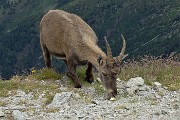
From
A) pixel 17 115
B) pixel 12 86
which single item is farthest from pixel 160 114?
pixel 12 86

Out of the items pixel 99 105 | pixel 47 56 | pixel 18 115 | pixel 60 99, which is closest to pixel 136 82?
pixel 99 105

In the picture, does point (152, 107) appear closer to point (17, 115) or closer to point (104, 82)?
point (104, 82)

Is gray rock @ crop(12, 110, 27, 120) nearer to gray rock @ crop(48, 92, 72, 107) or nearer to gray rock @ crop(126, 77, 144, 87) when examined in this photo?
gray rock @ crop(48, 92, 72, 107)

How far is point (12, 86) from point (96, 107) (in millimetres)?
4564

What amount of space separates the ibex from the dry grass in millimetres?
1910

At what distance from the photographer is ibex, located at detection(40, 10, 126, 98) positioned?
44.0ft

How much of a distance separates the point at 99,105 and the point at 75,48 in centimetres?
391

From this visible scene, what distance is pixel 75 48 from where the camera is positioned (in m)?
15.6

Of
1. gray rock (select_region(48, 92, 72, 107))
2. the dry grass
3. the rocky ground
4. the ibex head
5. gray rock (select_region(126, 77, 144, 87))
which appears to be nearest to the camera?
the rocky ground

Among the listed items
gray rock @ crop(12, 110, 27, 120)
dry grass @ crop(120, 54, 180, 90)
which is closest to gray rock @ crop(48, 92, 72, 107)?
gray rock @ crop(12, 110, 27, 120)

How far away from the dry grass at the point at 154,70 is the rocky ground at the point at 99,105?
2.61ft

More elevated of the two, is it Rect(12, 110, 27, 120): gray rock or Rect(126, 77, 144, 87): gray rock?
Rect(12, 110, 27, 120): gray rock

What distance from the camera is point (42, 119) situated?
11062 millimetres

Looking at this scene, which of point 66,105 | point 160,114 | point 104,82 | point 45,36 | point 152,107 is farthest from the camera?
point 45,36
